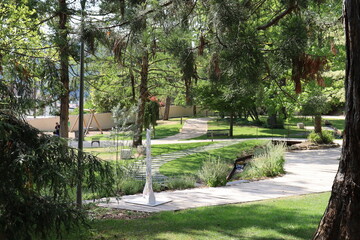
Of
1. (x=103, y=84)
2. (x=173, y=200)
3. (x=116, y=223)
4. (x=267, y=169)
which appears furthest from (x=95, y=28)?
(x=103, y=84)

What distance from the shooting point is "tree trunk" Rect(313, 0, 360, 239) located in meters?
4.61

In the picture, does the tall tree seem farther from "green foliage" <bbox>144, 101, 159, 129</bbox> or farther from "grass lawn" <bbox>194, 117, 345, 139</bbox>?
"grass lawn" <bbox>194, 117, 345, 139</bbox>

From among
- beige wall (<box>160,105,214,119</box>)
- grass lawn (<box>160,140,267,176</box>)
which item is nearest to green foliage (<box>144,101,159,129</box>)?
grass lawn (<box>160,140,267,176</box>)

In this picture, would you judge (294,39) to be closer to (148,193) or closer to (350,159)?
(350,159)

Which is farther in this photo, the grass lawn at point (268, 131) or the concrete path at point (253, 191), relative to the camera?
the grass lawn at point (268, 131)

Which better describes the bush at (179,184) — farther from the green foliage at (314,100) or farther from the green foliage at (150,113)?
the green foliage at (150,113)

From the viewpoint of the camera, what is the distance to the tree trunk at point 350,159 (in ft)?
15.1

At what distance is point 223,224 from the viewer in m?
7.20

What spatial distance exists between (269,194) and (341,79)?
1046 centimetres

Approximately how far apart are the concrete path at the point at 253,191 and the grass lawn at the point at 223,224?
73cm

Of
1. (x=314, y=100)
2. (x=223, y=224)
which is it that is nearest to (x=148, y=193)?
(x=223, y=224)

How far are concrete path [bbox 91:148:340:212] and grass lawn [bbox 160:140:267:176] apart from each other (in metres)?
3.17

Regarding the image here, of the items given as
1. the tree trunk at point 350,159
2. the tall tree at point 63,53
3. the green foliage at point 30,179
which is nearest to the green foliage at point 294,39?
the tree trunk at point 350,159

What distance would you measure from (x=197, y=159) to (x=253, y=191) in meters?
7.24
